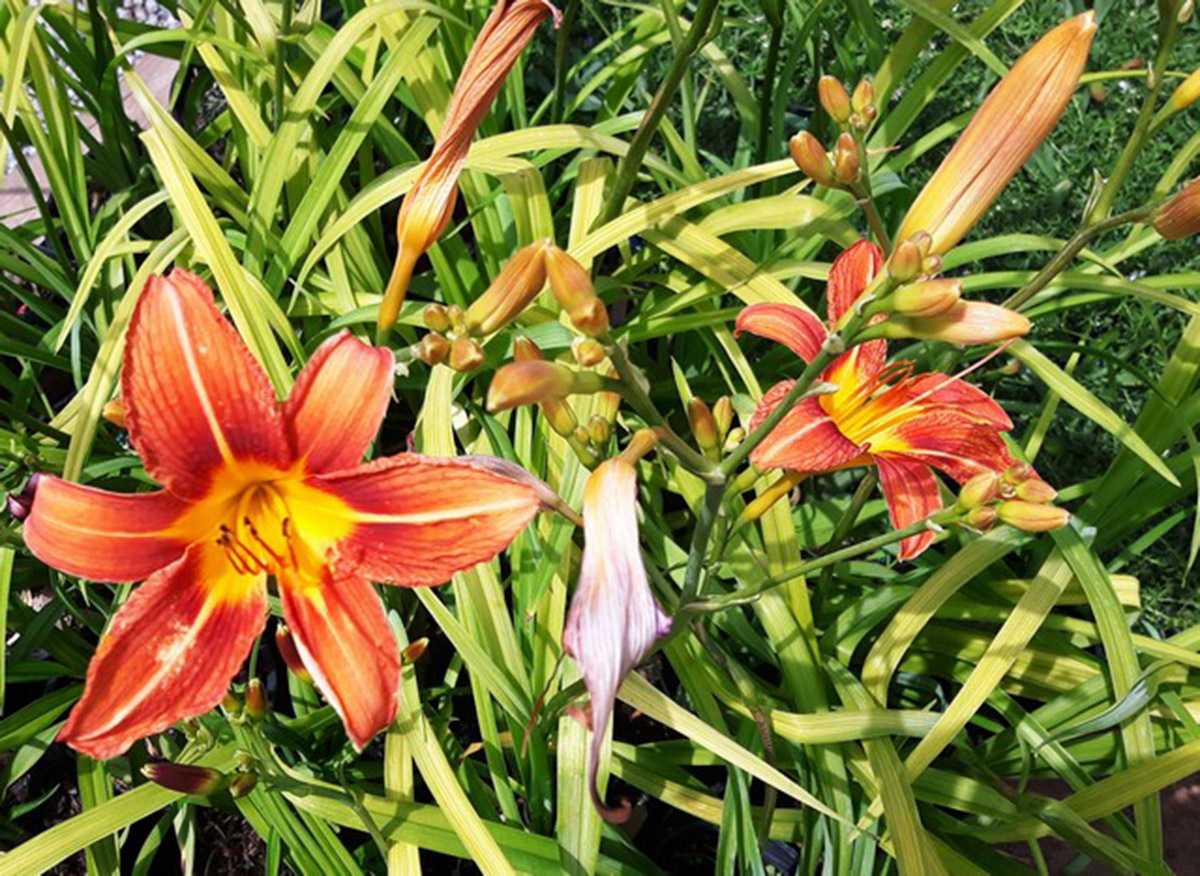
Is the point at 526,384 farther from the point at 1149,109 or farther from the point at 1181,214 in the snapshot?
the point at 1149,109

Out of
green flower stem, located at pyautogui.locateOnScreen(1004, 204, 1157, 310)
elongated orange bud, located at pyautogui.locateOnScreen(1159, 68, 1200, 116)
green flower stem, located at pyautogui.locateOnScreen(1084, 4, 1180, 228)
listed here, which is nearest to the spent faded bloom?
green flower stem, located at pyautogui.locateOnScreen(1004, 204, 1157, 310)

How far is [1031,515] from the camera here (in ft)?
2.90

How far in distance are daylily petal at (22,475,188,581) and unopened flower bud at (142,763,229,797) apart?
0.81ft

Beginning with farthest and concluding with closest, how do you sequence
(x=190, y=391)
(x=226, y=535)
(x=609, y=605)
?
(x=226, y=535) < (x=190, y=391) < (x=609, y=605)

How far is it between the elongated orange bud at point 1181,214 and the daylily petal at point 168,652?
0.90 metres

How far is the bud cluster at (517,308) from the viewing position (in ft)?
2.55

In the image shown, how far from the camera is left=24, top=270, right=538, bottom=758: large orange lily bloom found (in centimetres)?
78

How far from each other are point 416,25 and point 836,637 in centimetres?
104

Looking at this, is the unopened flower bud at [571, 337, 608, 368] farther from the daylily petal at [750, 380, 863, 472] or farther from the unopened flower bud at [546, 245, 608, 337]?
the daylily petal at [750, 380, 863, 472]

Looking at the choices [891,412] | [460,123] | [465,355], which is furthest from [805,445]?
[460,123]

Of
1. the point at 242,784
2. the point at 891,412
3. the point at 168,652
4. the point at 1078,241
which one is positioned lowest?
the point at 242,784

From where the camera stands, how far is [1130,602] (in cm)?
141

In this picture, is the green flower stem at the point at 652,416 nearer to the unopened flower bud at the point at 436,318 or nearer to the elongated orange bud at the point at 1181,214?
the unopened flower bud at the point at 436,318

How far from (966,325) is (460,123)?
0.47 m
